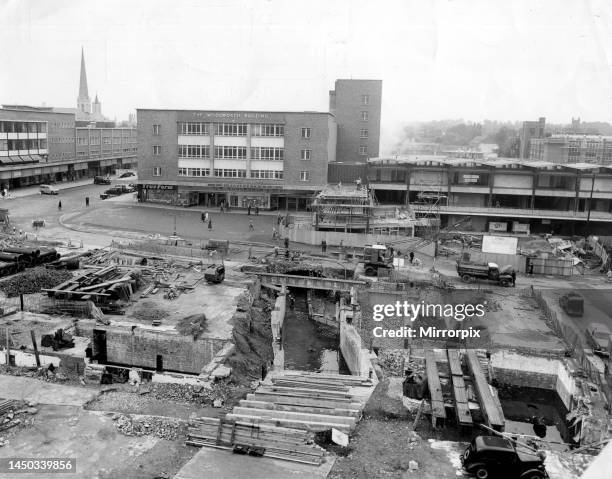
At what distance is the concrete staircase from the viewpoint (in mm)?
16078

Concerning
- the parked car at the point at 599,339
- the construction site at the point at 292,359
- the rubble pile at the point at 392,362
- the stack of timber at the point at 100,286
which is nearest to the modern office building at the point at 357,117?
the construction site at the point at 292,359

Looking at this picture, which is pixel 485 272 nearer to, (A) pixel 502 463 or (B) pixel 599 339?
(B) pixel 599 339

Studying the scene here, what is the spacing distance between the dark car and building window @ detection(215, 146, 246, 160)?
50723mm

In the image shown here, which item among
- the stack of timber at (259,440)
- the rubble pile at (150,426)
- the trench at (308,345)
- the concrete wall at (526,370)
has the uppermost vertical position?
the stack of timber at (259,440)

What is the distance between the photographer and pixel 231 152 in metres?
62.0

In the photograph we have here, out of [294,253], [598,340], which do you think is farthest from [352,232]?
[598,340]

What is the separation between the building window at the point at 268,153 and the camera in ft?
201

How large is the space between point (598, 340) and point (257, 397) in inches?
627

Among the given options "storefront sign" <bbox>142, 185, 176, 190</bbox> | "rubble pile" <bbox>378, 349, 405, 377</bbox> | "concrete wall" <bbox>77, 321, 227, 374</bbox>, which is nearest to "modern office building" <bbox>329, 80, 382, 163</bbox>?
"storefront sign" <bbox>142, 185, 176, 190</bbox>

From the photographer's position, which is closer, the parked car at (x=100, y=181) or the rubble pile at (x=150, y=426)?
the rubble pile at (x=150, y=426)

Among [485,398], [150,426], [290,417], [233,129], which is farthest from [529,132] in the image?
[150,426]

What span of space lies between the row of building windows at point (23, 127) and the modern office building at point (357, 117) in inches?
1481

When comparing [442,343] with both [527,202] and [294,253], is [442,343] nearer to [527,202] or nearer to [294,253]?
[294,253]

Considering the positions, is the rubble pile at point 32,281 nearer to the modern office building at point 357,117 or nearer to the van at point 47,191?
the van at point 47,191
